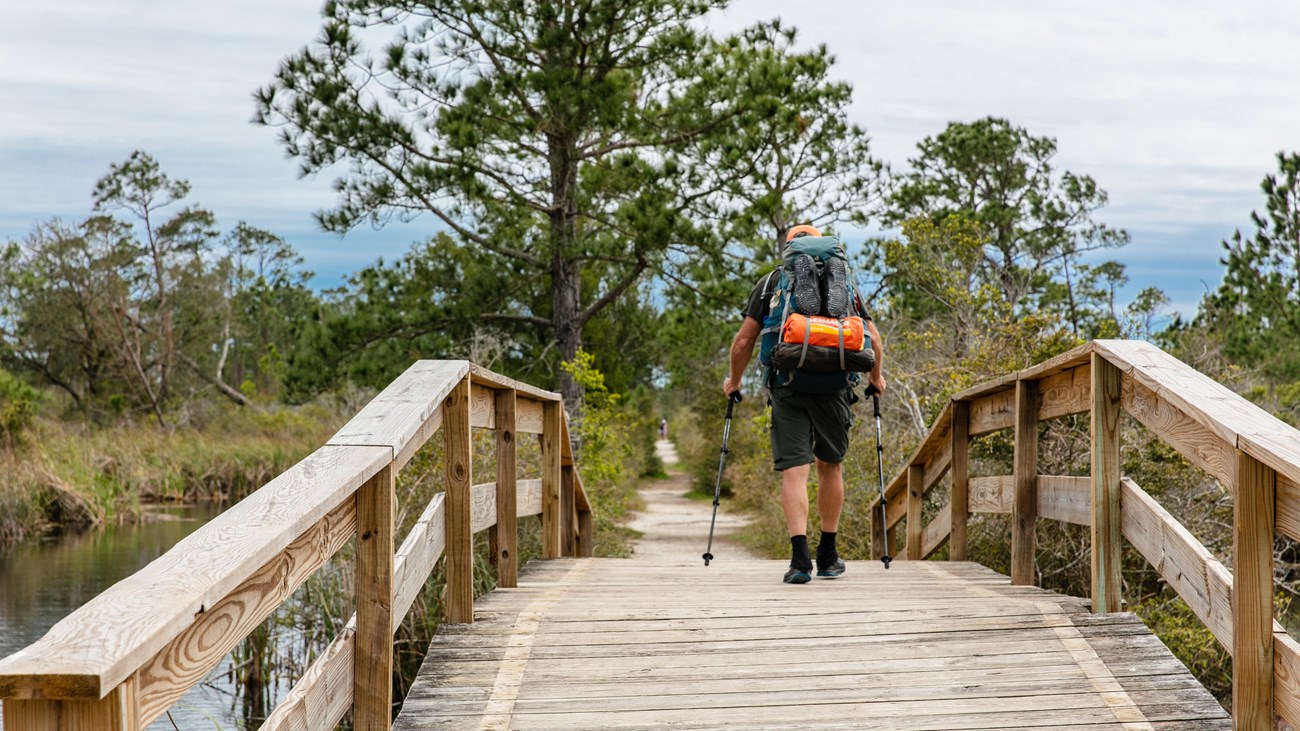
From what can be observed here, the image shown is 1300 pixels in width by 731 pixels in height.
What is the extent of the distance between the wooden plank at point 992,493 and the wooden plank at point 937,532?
27cm

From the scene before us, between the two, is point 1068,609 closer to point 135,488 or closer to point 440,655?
point 440,655

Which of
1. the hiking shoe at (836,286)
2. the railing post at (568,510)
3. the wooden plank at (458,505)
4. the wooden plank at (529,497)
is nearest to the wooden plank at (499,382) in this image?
the wooden plank at (458,505)

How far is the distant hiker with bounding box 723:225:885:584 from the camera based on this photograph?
540 cm

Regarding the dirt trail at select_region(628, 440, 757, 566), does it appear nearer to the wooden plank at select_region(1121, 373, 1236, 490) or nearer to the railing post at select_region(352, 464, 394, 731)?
the wooden plank at select_region(1121, 373, 1236, 490)

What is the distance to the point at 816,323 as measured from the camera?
5.40m

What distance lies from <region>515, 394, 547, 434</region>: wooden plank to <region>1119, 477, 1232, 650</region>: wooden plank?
107 inches

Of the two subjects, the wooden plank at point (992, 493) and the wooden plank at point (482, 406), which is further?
the wooden plank at point (992, 493)

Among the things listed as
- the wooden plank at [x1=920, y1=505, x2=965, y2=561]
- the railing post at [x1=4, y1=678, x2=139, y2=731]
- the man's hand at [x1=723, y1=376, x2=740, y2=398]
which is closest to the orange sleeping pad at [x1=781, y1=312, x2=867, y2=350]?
the man's hand at [x1=723, y1=376, x2=740, y2=398]

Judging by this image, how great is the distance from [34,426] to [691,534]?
1237cm

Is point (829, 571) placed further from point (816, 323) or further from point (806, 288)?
point (806, 288)

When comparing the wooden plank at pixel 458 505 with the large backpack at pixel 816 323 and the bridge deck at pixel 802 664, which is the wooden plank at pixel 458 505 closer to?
the bridge deck at pixel 802 664

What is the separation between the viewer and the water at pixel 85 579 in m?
7.89

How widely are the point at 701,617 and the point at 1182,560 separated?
1.76 metres

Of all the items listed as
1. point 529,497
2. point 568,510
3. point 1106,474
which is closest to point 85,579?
point 568,510
